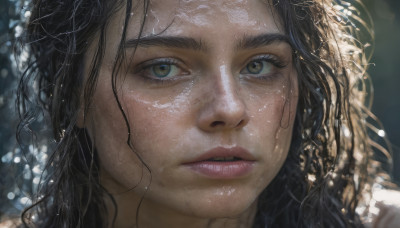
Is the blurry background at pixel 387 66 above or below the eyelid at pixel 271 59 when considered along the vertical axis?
below

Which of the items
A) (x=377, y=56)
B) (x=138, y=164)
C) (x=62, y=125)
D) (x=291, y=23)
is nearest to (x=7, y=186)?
(x=62, y=125)

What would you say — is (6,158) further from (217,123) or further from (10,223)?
(217,123)

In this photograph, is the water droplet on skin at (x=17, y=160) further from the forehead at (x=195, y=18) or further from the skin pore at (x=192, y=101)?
the forehead at (x=195, y=18)

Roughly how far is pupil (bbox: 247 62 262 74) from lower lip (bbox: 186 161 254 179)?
0.30 metres

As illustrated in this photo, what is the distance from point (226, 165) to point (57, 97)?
635 mm

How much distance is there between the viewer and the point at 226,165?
6.21ft

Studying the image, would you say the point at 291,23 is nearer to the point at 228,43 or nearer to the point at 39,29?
the point at 228,43

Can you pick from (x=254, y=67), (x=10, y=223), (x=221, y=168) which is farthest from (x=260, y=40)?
(x=10, y=223)

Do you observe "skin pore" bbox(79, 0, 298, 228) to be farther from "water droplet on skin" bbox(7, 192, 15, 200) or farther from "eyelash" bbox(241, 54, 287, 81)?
"water droplet on skin" bbox(7, 192, 15, 200)

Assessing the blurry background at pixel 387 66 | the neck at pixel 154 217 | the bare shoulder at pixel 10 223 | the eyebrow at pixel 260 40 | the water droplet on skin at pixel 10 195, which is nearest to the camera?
the eyebrow at pixel 260 40

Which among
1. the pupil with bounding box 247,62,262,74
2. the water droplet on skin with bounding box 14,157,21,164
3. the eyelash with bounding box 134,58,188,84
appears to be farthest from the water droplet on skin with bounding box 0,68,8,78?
the pupil with bounding box 247,62,262,74

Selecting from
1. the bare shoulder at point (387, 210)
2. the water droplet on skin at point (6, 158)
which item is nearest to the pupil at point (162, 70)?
the bare shoulder at point (387, 210)

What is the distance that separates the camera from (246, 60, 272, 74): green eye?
201cm

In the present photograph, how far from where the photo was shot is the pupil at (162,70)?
6.37 ft
